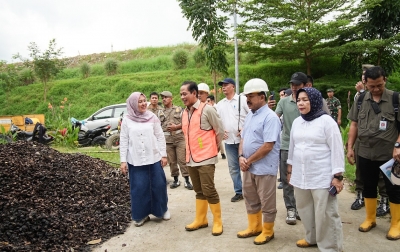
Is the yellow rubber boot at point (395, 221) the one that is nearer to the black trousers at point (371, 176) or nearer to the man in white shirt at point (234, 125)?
the black trousers at point (371, 176)

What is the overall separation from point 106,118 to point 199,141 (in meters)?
10.6

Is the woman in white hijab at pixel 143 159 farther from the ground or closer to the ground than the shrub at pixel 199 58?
closer to the ground

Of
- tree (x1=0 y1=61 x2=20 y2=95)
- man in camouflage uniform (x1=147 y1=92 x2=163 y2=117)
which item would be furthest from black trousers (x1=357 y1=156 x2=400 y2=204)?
tree (x1=0 y1=61 x2=20 y2=95)

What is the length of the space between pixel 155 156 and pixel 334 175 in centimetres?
232

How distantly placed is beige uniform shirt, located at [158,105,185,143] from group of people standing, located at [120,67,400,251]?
4.53 feet

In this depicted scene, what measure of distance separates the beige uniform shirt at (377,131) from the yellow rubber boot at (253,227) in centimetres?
138

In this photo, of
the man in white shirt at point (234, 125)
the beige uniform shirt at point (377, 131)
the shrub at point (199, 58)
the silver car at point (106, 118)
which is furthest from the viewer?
the shrub at point (199, 58)

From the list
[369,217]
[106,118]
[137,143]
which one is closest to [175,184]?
[137,143]


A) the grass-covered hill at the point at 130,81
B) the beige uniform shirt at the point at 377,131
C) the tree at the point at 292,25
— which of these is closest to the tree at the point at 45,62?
the grass-covered hill at the point at 130,81

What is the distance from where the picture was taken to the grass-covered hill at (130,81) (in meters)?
19.8

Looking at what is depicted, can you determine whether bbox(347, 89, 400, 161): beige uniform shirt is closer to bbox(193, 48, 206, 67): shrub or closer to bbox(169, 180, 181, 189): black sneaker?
bbox(169, 180, 181, 189): black sneaker

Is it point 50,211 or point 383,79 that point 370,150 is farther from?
point 50,211

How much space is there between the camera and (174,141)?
6.34 m

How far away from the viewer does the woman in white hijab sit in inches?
174
